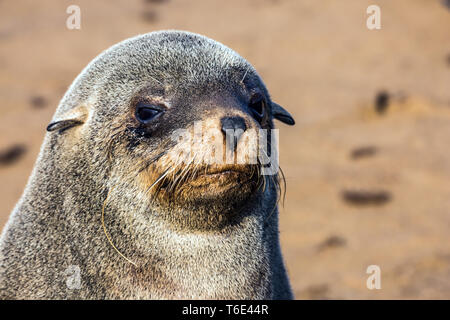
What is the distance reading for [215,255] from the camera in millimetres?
3020

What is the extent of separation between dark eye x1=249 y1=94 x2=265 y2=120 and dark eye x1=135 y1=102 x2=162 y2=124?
1.74 ft

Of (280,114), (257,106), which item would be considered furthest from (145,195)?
(280,114)

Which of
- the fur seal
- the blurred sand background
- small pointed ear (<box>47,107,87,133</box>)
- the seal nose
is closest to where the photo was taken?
the seal nose

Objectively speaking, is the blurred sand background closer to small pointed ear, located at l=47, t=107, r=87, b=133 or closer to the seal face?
the seal face

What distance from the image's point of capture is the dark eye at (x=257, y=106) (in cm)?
312

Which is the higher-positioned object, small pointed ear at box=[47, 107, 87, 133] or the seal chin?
small pointed ear at box=[47, 107, 87, 133]

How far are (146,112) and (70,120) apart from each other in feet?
1.54

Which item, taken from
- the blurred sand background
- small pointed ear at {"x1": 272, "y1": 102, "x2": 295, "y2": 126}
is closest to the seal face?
small pointed ear at {"x1": 272, "y1": 102, "x2": 295, "y2": 126}

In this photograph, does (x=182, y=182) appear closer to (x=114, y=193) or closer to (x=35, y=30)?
(x=114, y=193)

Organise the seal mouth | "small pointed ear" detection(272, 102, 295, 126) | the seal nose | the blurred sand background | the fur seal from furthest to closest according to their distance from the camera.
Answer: the blurred sand background, "small pointed ear" detection(272, 102, 295, 126), the fur seal, the seal mouth, the seal nose

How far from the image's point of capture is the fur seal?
2.83 metres

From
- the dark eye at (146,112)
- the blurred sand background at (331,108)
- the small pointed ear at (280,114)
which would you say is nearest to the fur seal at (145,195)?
Answer: the dark eye at (146,112)

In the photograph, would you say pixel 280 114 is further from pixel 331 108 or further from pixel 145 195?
pixel 331 108

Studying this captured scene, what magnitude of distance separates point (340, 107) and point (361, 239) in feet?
13.4
